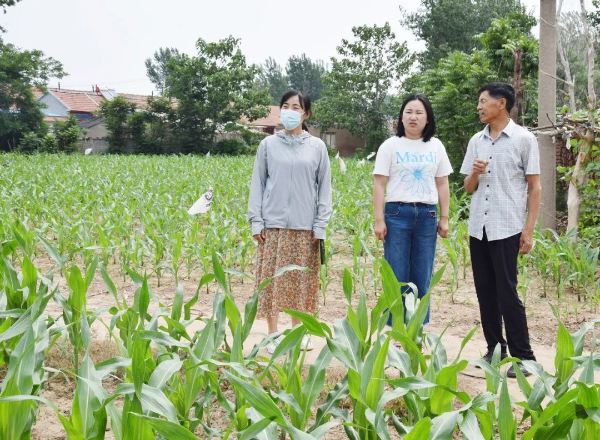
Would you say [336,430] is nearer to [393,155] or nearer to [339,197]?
[393,155]

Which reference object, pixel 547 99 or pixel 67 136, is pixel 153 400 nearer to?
pixel 547 99

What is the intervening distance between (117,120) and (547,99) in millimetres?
32492

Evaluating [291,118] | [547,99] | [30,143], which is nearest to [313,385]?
[291,118]

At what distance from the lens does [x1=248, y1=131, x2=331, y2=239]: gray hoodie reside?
12.2 feet

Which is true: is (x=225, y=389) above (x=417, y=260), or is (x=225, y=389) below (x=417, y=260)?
below

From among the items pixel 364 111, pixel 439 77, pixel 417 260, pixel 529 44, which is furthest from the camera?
pixel 364 111

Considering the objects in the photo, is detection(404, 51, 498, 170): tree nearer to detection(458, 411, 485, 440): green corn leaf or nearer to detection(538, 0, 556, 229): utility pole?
detection(538, 0, 556, 229): utility pole

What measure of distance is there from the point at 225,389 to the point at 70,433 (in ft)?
5.08

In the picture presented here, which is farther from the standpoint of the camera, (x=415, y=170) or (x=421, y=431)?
(x=415, y=170)

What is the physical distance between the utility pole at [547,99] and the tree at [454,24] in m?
36.8

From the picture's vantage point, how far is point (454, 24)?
139 feet

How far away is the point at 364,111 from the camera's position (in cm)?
3906

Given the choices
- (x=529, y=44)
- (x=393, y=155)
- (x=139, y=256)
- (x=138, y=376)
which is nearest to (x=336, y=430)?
(x=138, y=376)

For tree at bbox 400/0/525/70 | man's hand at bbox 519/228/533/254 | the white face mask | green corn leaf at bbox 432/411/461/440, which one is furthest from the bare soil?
tree at bbox 400/0/525/70
